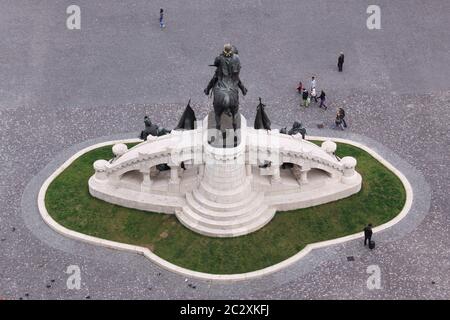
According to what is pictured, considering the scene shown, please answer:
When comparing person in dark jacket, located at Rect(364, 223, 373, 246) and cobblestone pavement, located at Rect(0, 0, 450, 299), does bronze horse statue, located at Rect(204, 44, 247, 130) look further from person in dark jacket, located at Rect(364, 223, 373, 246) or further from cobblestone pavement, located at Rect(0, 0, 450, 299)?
person in dark jacket, located at Rect(364, 223, 373, 246)

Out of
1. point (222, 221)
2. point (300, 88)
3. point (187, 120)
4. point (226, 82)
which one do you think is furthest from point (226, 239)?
point (300, 88)

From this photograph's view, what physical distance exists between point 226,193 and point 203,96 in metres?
11.8

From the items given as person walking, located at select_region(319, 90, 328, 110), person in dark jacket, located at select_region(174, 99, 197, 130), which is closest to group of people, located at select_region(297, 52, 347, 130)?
person walking, located at select_region(319, 90, 328, 110)

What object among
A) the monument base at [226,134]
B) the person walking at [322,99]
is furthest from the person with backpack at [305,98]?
the monument base at [226,134]

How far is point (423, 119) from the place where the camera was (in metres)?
51.6

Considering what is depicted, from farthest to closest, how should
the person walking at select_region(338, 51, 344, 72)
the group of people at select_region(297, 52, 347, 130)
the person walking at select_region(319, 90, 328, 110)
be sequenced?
the person walking at select_region(338, 51, 344, 72)
the person walking at select_region(319, 90, 328, 110)
the group of people at select_region(297, 52, 347, 130)

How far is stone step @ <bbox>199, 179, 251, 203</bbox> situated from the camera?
143 feet

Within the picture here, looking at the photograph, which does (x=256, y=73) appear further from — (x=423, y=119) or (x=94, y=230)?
(x=94, y=230)

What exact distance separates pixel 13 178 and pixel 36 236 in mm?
5109

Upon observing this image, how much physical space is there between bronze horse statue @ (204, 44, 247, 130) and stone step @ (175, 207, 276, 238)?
618cm

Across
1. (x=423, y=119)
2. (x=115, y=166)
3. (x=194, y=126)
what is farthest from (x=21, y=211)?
(x=423, y=119)

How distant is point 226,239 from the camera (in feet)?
143
